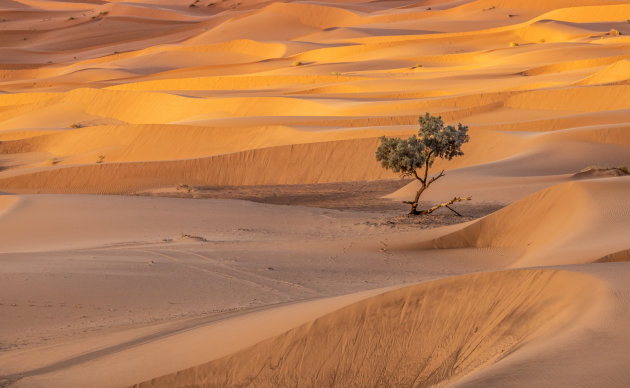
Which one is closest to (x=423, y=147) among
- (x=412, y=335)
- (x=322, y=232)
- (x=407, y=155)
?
(x=407, y=155)

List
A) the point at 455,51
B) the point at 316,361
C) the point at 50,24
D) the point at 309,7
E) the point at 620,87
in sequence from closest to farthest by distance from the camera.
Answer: the point at 316,361 < the point at 620,87 < the point at 455,51 < the point at 309,7 < the point at 50,24

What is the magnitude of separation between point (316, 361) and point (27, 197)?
38.1ft

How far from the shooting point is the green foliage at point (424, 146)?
567 inches

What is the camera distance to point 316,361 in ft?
19.0

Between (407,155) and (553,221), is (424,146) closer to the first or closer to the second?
(407,155)

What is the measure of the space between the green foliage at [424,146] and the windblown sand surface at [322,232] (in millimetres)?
896

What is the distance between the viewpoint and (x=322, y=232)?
43.4 ft

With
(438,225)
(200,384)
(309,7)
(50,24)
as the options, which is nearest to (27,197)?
(438,225)

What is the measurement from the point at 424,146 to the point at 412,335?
8972mm

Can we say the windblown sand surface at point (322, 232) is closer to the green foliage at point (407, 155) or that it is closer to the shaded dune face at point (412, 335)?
the shaded dune face at point (412, 335)

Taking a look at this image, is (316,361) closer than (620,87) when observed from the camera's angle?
Yes

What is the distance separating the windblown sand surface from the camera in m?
5.76

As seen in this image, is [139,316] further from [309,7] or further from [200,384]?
[309,7]

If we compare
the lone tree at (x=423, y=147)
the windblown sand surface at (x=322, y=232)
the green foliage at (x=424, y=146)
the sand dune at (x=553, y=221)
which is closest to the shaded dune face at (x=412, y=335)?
the windblown sand surface at (x=322, y=232)
